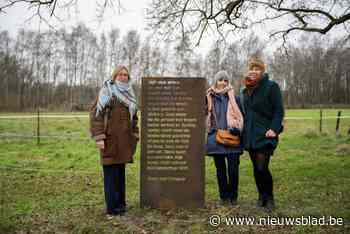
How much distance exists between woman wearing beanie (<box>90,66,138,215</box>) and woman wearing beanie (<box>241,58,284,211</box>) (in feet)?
5.06

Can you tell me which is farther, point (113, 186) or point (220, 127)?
point (220, 127)

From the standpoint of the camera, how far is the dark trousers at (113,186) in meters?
4.96

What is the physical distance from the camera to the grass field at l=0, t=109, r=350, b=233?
15.0 ft

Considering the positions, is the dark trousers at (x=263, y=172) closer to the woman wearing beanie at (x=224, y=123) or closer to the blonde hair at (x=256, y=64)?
the woman wearing beanie at (x=224, y=123)

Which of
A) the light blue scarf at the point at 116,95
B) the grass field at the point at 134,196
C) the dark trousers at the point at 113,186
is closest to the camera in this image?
the grass field at the point at 134,196

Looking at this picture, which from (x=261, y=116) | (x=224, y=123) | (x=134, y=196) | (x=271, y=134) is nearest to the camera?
(x=271, y=134)

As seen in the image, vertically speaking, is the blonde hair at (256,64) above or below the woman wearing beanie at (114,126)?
above

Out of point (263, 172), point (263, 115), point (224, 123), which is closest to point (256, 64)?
point (263, 115)

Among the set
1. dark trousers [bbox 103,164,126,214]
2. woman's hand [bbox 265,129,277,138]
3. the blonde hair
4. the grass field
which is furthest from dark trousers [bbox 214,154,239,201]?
dark trousers [bbox 103,164,126,214]

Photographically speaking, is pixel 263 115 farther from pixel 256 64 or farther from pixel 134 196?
pixel 134 196

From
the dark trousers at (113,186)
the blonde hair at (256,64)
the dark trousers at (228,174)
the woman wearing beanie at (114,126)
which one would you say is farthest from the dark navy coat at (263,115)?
the dark trousers at (113,186)

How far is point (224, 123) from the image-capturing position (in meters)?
5.16

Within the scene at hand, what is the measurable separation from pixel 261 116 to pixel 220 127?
58 centimetres

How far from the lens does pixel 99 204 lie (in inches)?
221
